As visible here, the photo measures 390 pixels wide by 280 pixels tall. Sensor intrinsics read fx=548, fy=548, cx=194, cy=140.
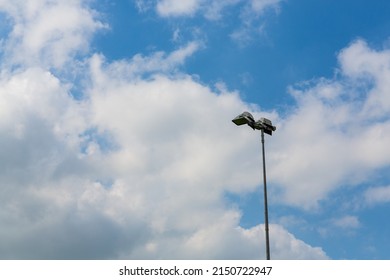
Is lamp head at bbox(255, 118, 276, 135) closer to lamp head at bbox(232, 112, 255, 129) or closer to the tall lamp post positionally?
the tall lamp post

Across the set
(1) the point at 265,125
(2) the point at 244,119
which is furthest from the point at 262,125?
(2) the point at 244,119

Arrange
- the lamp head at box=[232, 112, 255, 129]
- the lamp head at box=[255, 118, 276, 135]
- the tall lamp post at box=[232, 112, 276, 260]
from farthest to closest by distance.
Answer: the lamp head at box=[255, 118, 276, 135]
the lamp head at box=[232, 112, 255, 129]
the tall lamp post at box=[232, 112, 276, 260]

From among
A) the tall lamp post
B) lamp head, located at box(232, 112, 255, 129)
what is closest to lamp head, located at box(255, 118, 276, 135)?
the tall lamp post

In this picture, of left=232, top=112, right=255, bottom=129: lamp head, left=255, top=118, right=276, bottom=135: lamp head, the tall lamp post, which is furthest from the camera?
left=255, top=118, right=276, bottom=135: lamp head

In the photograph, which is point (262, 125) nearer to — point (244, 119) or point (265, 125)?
point (265, 125)

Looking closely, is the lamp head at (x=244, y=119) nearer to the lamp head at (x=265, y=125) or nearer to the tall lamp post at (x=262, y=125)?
the tall lamp post at (x=262, y=125)

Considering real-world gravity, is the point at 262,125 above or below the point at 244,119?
above

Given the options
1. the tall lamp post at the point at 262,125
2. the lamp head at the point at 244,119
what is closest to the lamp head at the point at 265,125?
the tall lamp post at the point at 262,125

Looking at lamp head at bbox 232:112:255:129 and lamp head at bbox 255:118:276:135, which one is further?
lamp head at bbox 255:118:276:135
